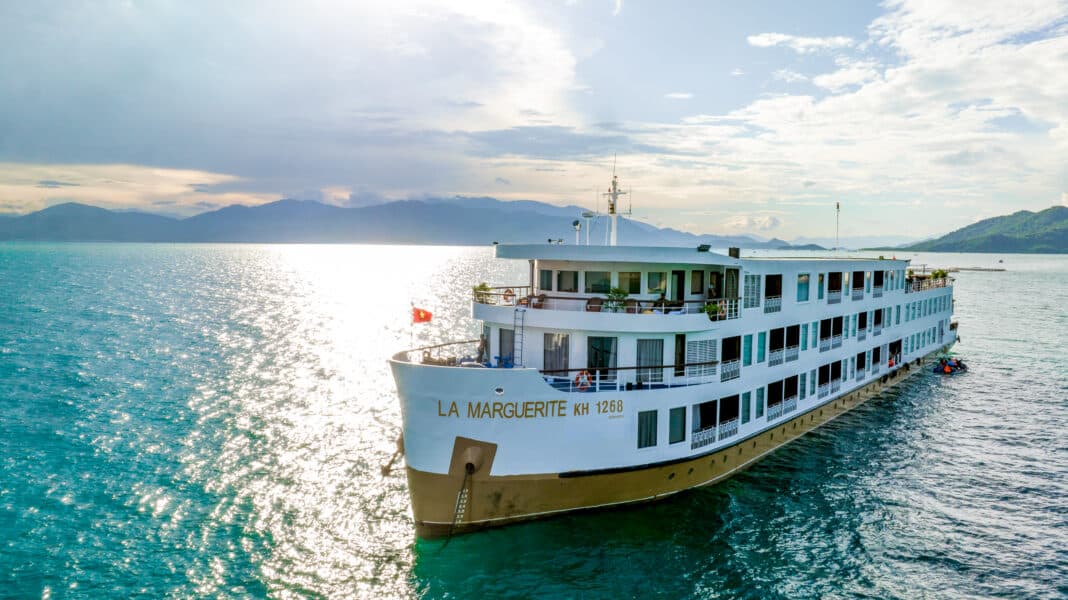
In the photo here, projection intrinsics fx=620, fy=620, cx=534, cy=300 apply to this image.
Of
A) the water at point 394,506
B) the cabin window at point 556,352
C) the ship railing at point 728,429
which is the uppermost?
the cabin window at point 556,352

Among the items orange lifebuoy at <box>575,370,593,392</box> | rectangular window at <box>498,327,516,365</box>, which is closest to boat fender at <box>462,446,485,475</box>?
orange lifebuoy at <box>575,370,593,392</box>

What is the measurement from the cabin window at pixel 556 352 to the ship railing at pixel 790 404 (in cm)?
1261

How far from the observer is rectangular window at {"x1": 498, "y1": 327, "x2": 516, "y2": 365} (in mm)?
24156

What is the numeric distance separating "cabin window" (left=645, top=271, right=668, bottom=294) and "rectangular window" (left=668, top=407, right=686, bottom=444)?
Result: 190 inches

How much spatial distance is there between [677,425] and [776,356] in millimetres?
8131

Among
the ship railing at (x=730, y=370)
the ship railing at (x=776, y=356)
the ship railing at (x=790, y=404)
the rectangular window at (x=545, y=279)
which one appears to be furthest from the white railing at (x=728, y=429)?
the rectangular window at (x=545, y=279)

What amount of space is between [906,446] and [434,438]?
84.5 feet

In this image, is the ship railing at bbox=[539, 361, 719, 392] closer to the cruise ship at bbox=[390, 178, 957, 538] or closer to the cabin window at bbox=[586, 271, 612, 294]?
the cruise ship at bbox=[390, 178, 957, 538]

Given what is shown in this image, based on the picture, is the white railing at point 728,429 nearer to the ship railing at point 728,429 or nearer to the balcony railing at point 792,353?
the ship railing at point 728,429

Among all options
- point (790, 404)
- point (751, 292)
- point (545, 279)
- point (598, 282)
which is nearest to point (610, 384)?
point (598, 282)

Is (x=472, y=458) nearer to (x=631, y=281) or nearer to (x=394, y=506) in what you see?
(x=394, y=506)

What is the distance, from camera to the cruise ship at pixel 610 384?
19.7 metres

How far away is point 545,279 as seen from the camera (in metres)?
26.0

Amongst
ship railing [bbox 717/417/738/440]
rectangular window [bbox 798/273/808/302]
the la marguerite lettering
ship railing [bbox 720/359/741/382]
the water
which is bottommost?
the water
